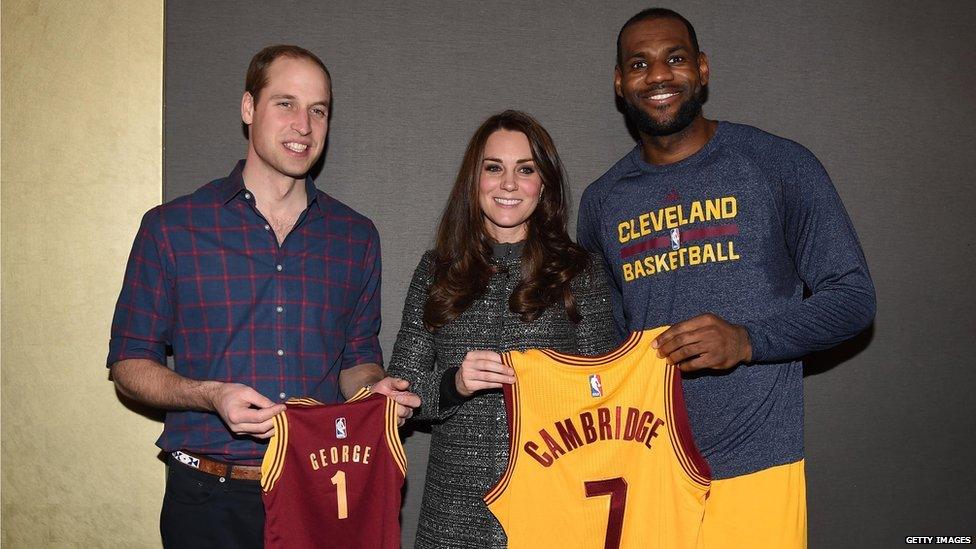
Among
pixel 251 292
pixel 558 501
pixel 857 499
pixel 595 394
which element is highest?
pixel 251 292

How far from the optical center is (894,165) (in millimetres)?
3031

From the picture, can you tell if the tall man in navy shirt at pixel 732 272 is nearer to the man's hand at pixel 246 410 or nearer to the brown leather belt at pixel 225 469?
the man's hand at pixel 246 410

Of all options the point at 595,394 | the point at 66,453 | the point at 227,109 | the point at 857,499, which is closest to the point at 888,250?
the point at 857,499

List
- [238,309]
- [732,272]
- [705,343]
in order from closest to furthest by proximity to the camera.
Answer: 1. [705,343]
2. [732,272]
3. [238,309]

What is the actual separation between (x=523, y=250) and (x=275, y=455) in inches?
36.2

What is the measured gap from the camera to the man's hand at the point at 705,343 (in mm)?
1876

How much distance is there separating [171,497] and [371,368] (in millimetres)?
691

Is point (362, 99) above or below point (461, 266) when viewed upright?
above

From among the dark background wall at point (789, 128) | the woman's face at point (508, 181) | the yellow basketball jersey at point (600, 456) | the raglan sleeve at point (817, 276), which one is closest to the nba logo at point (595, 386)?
the yellow basketball jersey at point (600, 456)

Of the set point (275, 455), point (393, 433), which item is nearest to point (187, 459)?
point (275, 455)

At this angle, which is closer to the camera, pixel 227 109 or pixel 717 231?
pixel 717 231

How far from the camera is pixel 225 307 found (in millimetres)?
2184

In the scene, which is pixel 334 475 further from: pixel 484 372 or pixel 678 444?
pixel 678 444

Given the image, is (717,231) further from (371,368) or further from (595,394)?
(371,368)
